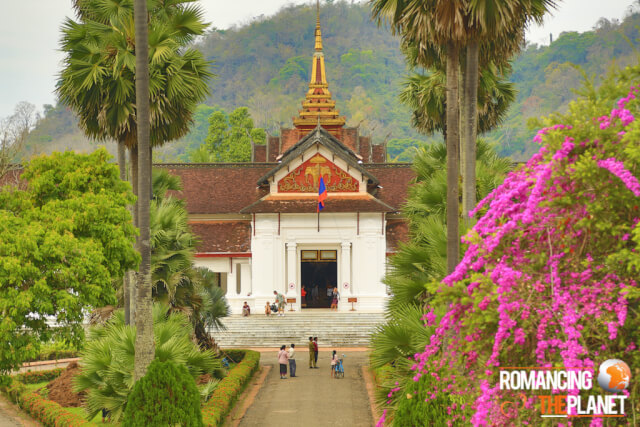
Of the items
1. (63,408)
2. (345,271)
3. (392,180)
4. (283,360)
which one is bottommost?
(63,408)

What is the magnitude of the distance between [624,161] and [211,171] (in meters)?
42.9

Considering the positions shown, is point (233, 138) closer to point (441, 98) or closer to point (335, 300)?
point (335, 300)

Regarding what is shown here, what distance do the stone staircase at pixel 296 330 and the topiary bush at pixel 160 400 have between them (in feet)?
71.9

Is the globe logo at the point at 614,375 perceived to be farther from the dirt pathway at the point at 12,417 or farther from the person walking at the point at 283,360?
the person walking at the point at 283,360

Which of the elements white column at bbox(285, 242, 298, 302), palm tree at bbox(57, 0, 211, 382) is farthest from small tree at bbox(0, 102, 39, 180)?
white column at bbox(285, 242, 298, 302)

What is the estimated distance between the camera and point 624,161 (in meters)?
9.88

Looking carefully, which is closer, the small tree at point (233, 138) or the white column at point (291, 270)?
the white column at point (291, 270)

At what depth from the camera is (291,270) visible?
45.9 meters

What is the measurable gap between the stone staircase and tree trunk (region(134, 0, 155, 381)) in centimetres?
2064

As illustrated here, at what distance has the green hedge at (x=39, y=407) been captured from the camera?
66.9 feet

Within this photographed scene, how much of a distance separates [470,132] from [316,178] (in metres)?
27.6

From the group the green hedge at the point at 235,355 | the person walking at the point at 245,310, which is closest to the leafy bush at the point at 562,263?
the green hedge at the point at 235,355

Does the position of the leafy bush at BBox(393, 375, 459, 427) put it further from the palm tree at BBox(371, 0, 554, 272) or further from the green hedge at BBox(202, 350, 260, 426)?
the green hedge at BBox(202, 350, 260, 426)

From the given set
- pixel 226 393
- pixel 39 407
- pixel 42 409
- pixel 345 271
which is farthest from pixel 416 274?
pixel 345 271
